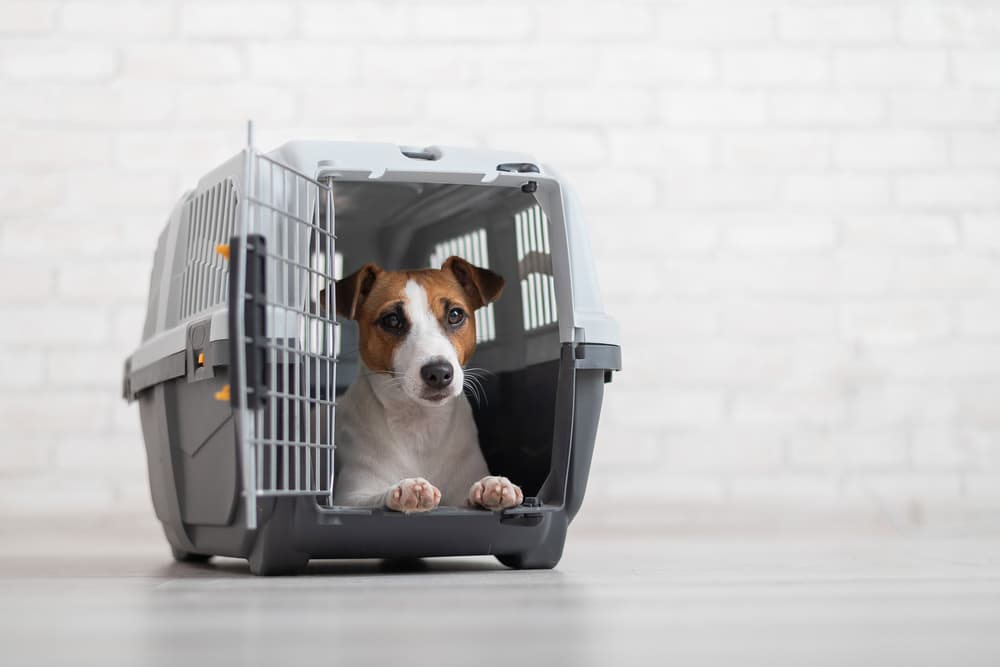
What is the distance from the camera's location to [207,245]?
242 centimetres

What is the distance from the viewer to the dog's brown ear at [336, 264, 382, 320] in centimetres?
260

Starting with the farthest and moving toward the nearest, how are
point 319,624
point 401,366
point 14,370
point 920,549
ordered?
point 14,370
point 920,549
point 401,366
point 319,624

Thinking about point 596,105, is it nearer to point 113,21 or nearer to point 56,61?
point 113,21

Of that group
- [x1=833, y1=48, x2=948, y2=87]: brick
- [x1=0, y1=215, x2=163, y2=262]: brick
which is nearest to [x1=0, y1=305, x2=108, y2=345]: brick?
[x1=0, y1=215, x2=163, y2=262]: brick

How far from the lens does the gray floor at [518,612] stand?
1188 millimetres

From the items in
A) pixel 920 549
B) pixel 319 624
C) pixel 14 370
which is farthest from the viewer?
pixel 14 370

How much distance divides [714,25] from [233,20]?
61.8 inches

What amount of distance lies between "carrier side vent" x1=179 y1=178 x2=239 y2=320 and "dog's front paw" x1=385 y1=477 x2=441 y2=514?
0.48 metres

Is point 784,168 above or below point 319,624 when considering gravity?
above

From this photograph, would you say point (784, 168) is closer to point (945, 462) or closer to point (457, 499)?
point (945, 462)

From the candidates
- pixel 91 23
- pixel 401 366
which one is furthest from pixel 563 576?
pixel 91 23

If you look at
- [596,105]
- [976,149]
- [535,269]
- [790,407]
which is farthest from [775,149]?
[535,269]

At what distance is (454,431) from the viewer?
2.60 m

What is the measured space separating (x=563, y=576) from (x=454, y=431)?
508 mm
